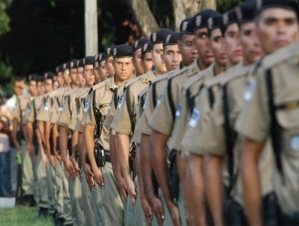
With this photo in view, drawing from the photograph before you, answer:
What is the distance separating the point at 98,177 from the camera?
1481 cm

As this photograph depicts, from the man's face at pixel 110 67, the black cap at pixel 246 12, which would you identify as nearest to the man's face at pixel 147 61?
the man's face at pixel 110 67

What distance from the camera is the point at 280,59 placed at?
6.28 metres

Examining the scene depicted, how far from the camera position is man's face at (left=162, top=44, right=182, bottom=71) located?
1105 centimetres

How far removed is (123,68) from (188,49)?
4.52 meters

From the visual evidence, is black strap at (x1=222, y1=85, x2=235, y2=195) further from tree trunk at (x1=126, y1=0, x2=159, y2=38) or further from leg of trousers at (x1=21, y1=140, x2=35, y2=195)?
leg of trousers at (x1=21, y1=140, x2=35, y2=195)

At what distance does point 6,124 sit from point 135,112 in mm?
13627

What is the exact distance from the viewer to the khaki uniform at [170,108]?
9.39m

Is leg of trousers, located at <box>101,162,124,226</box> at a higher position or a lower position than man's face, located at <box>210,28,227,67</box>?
lower

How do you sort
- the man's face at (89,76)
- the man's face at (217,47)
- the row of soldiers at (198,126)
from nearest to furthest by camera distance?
the row of soldiers at (198,126) → the man's face at (217,47) → the man's face at (89,76)

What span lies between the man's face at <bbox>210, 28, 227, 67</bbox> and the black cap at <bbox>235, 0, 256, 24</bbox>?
26.8 inches

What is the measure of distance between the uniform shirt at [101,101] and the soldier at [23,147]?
930 cm

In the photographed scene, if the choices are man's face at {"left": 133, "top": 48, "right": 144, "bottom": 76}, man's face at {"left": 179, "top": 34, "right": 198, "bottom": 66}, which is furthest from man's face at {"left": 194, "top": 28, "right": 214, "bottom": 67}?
man's face at {"left": 133, "top": 48, "right": 144, "bottom": 76}

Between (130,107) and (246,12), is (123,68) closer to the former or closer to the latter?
(130,107)

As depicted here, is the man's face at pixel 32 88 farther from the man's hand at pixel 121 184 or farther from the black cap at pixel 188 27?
the black cap at pixel 188 27
